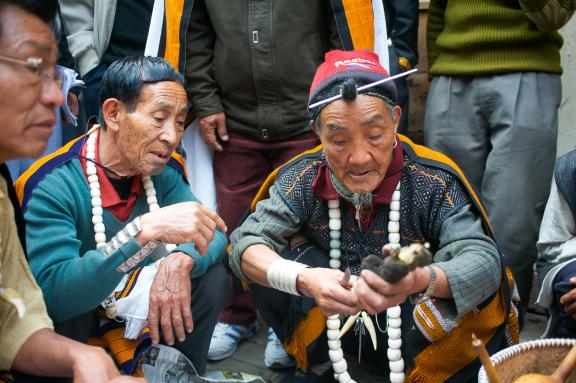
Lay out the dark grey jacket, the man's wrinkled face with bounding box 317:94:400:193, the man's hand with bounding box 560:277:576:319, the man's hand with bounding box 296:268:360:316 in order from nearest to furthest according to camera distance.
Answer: the man's hand with bounding box 296:268:360:316 < the man's wrinkled face with bounding box 317:94:400:193 < the man's hand with bounding box 560:277:576:319 < the dark grey jacket

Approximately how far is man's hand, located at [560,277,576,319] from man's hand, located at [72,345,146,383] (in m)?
1.77

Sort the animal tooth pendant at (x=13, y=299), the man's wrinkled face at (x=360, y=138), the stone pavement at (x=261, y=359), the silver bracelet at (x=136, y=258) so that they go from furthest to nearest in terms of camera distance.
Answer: the stone pavement at (x=261, y=359), the man's wrinkled face at (x=360, y=138), the silver bracelet at (x=136, y=258), the animal tooth pendant at (x=13, y=299)

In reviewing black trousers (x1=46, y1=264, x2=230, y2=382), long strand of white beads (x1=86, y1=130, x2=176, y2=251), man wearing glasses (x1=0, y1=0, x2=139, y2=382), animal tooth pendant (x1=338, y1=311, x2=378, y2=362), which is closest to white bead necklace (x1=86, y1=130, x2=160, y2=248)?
long strand of white beads (x1=86, y1=130, x2=176, y2=251)

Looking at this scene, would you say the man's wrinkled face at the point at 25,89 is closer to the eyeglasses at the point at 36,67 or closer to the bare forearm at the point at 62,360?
the eyeglasses at the point at 36,67

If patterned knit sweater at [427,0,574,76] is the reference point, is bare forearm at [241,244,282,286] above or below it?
below

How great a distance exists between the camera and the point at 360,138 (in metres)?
2.75

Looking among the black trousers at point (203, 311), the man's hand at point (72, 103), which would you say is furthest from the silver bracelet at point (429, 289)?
the man's hand at point (72, 103)

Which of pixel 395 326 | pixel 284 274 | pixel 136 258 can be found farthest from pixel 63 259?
pixel 395 326

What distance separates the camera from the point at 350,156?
2.77m

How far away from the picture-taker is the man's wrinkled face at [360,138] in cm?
273

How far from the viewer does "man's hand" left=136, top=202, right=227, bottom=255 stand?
8.54ft

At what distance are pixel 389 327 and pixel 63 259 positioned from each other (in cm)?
129

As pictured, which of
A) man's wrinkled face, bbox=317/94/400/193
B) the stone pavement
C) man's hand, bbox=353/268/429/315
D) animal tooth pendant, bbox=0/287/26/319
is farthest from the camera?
the stone pavement

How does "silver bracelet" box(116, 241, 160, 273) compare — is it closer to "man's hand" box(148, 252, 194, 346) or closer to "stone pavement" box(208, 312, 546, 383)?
"man's hand" box(148, 252, 194, 346)
